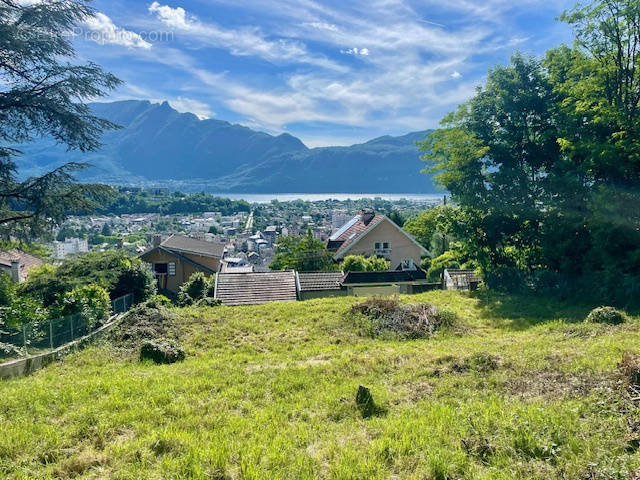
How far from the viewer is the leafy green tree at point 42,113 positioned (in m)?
11.0

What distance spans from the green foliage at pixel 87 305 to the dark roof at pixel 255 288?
6.76 meters

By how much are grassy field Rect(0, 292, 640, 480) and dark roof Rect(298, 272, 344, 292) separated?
12528mm

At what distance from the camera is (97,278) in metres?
16.5

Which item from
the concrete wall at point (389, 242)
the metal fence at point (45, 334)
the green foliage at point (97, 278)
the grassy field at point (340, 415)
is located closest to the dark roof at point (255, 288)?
the green foliage at point (97, 278)

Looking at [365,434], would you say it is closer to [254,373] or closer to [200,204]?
[254,373]

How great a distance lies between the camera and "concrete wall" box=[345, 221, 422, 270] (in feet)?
113

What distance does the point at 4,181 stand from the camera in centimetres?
1187

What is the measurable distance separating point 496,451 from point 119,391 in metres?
5.67

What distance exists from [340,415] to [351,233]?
32921mm

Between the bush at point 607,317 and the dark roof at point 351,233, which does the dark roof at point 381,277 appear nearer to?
the dark roof at point 351,233

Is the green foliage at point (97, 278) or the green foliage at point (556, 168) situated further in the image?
the green foliage at point (97, 278)

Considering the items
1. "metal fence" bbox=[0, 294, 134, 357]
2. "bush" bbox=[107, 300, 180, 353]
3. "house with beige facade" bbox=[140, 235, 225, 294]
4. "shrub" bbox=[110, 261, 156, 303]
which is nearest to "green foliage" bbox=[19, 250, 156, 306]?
"shrub" bbox=[110, 261, 156, 303]

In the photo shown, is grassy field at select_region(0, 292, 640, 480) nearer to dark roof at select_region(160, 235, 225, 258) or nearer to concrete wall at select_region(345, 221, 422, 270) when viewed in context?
concrete wall at select_region(345, 221, 422, 270)

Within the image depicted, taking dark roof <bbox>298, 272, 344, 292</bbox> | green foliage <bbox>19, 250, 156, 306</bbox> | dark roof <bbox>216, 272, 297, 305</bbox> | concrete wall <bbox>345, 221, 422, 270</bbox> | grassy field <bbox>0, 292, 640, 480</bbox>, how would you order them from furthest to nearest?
concrete wall <bbox>345, 221, 422, 270</bbox>
dark roof <bbox>298, 272, 344, 292</bbox>
dark roof <bbox>216, 272, 297, 305</bbox>
green foliage <bbox>19, 250, 156, 306</bbox>
grassy field <bbox>0, 292, 640, 480</bbox>
